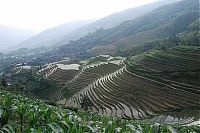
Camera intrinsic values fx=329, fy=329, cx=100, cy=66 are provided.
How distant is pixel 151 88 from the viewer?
55.7 m

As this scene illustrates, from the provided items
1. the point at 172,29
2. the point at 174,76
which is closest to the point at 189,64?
the point at 174,76

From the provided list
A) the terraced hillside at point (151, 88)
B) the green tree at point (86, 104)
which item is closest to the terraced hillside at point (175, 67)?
the terraced hillside at point (151, 88)

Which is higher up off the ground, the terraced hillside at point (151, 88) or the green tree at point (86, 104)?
the terraced hillside at point (151, 88)

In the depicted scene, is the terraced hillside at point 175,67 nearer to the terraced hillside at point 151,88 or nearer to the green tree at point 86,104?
the terraced hillside at point 151,88

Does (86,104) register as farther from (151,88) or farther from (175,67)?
(175,67)

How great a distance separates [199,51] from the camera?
63.5m

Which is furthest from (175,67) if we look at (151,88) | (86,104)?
(86,104)

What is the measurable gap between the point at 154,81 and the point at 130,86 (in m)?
4.47

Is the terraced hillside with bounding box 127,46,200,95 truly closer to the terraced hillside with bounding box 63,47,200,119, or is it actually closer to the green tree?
the terraced hillside with bounding box 63,47,200,119

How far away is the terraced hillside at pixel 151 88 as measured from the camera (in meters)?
47.8

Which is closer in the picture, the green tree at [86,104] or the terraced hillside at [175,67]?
the terraced hillside at [175,67]

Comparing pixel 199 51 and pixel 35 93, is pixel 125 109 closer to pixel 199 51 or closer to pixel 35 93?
pixel 199 51

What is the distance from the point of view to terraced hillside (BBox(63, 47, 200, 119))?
157 ft

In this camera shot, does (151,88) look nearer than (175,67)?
Yes
